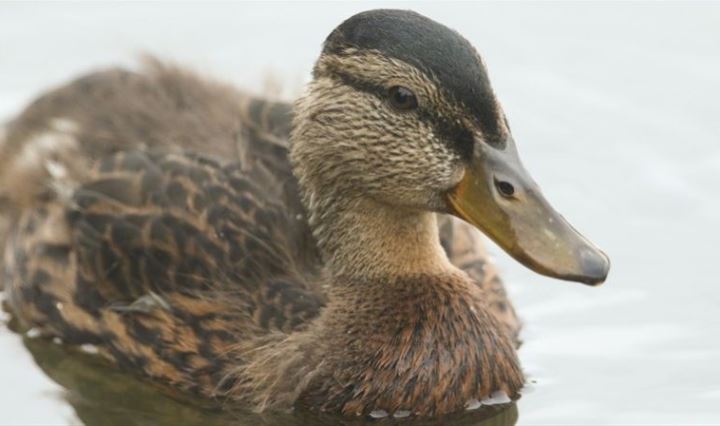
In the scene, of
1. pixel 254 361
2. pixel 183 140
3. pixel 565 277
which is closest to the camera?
pixel 565 277

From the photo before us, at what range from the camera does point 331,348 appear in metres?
9.14

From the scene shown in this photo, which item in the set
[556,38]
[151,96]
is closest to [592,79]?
[556,38]

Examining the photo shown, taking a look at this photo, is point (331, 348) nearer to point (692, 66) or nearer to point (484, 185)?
point (484, 185)

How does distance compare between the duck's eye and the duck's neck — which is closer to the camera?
the duck's eye

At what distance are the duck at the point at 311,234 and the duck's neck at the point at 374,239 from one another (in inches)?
0.4

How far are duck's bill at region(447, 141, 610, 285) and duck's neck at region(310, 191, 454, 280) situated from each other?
1.87ft

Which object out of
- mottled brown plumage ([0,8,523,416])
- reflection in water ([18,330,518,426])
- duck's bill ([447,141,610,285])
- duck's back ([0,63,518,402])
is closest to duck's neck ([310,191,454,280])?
mottled brown plumage ([0,8,523,416])

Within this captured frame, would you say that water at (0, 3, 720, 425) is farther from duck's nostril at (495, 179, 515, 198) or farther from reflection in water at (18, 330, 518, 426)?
duck's nostril at (495, 179, 515, 198)

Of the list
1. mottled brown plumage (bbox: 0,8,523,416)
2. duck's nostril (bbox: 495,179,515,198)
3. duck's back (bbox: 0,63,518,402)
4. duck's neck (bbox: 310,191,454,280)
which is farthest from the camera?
duck's back (bbox: 0,63,518,402)

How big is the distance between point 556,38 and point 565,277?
184 inches

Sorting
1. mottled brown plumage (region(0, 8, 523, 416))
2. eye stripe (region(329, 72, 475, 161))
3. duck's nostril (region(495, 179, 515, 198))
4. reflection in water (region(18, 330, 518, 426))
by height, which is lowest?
reflection in water (region(18, 330, 518, 426))

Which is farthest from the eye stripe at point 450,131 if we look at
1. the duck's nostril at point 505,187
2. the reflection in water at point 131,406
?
the reflection in water at point 131,406

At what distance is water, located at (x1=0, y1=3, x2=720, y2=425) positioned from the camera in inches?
379

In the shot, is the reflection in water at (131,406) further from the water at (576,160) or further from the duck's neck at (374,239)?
the duck's neck at (374,239)
